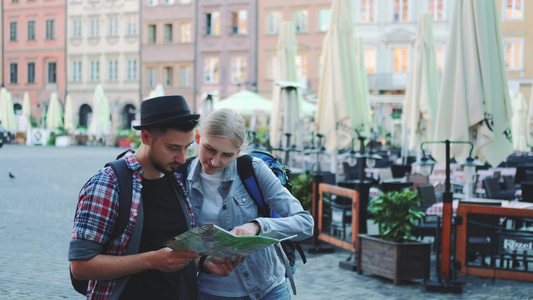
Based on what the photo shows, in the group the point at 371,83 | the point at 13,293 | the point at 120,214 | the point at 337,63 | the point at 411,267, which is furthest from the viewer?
the point at 371,83

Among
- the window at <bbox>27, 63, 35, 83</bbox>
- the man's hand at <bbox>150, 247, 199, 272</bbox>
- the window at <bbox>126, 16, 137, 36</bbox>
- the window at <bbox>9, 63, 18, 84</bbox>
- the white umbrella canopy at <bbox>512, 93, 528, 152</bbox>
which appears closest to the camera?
the man's hand at <bbox>150, 247, 199, 272</bbox>

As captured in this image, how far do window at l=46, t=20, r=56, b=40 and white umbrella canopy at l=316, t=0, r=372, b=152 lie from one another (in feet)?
149

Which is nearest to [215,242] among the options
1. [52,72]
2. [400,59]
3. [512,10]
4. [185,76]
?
[512,10]

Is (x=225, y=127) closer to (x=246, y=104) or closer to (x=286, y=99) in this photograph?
(x=286, y=99)

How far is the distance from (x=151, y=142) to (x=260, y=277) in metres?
0.77

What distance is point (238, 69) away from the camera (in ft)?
154

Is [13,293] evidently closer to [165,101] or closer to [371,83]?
[165,101]

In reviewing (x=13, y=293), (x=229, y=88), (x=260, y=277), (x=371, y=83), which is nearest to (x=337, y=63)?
(x=13, y=293)

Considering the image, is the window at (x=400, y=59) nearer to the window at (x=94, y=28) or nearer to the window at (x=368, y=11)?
the window at (x=368, y=11)

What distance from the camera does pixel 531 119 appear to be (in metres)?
16.4

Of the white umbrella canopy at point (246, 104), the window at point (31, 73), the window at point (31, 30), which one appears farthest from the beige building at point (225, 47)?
the white umbrella canopy at point (246, 104)

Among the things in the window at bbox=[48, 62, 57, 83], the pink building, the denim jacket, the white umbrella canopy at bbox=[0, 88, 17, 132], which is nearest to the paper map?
the denim jacket

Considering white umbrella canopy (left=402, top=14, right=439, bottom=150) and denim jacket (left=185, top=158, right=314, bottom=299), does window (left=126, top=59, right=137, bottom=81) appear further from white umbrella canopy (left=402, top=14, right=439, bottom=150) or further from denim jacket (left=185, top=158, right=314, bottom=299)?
denim jacket (left=185, top=158, right=314, bottom=299)

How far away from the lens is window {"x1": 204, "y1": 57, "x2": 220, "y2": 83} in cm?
4779
